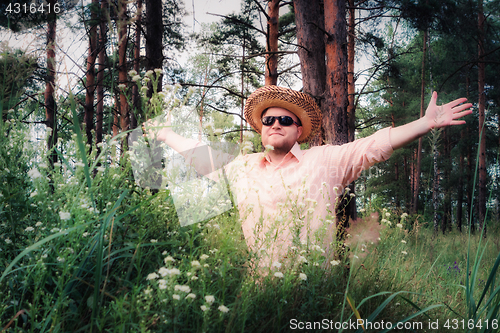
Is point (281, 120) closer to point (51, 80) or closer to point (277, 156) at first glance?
point (277, 156)

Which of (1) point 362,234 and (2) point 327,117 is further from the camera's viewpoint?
(2) point 327,117

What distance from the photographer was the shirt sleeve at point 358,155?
256cm

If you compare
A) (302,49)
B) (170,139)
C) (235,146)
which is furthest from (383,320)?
(302,49)

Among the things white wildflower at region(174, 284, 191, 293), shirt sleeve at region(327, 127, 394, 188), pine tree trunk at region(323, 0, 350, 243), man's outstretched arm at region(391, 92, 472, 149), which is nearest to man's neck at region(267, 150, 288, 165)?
shirt sleeve at region(327, 127, 394, 188)

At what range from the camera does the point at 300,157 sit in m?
3.12

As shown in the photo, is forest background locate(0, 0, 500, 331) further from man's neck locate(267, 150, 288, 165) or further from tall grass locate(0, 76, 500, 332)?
man's neck locate(267, 150, 288, 165)

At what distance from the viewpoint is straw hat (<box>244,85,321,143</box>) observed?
3.19 meters

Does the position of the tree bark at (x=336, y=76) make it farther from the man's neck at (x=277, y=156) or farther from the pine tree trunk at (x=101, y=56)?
the pine tree trunk at (x=101, y=56)

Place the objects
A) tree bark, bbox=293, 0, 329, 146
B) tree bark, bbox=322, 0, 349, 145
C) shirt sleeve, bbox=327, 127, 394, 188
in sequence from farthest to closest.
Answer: tree bark, bbox=293, 0, 329, 146, tree bark, bbox=322, 0, 349, 145, shirt sleeve, bbox=327, 127, 394, 188

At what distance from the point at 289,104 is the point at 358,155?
3.18ft

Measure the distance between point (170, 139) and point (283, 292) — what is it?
1546 mm

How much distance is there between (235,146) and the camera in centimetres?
192

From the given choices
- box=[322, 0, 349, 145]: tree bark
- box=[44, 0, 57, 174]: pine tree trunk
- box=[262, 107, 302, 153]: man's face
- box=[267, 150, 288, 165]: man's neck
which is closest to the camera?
box=[44, 0, 57, 174]: pine tree trunk

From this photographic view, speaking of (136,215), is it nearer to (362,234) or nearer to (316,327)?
(316,327)
